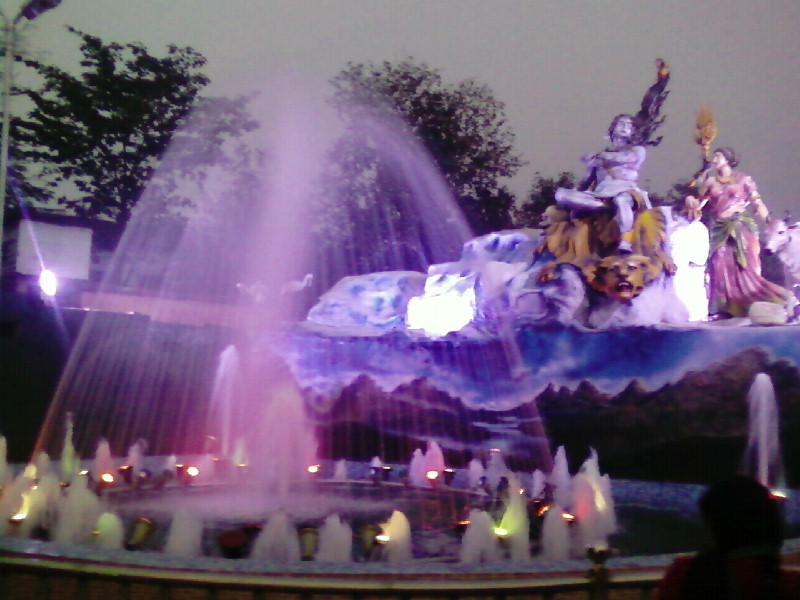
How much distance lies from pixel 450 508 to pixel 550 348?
14.4ft

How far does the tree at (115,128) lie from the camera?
2548 centimetres

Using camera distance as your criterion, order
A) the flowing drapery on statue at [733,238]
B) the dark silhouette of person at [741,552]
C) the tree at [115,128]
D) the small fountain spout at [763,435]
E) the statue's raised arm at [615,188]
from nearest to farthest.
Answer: the dark silhouette of person at [741,552]
the small fountain spout at [763,435]
the flowing drapery on statue at [733,238]
the statue's raised arm at [615,188]
the tree at [115,128]

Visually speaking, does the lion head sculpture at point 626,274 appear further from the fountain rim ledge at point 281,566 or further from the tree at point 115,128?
the tree at point 115,128

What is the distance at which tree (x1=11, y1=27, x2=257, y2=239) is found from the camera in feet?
83.6

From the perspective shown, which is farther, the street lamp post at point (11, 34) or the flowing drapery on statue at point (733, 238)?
the flowing drapery on statue at point (733, 238)

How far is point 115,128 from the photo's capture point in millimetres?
26328

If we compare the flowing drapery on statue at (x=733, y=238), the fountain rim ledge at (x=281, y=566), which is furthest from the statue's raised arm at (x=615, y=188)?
the fountain rim ledge at (x=281, y=566)

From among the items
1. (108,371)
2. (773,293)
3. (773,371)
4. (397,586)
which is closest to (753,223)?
(773,293)

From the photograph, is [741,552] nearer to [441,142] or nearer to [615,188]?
[615,188]

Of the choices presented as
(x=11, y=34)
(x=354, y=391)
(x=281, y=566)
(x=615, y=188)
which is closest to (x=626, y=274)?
(x=615, y=188)

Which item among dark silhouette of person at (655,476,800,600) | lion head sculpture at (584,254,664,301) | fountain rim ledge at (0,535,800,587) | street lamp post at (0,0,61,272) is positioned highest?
street lamp post at (0,0,61,272)

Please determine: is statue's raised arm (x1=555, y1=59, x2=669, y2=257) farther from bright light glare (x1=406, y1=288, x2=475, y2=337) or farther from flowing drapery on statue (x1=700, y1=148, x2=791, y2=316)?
bright light glare (x1=406, y1=288, x2=475, y2=337)

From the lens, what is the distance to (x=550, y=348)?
49.6 ft

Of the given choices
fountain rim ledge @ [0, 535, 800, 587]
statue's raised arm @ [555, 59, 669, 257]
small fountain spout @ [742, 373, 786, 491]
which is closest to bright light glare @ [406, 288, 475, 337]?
statue's raised arm @ [555, 59, 669, 257]
